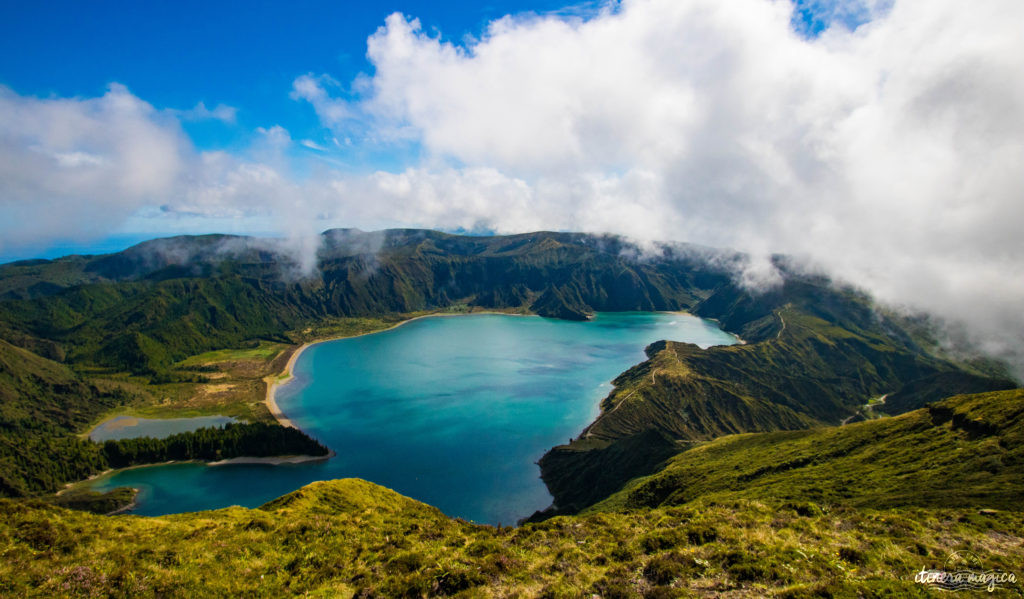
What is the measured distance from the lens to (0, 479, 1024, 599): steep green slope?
16891 millimetres

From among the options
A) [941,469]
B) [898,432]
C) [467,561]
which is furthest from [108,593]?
[898,432]

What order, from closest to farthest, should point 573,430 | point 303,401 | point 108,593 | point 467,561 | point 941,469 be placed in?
1. point 108,593
2. point 467,561
3. point 941,469
4. point 573,430
5. point 303,401

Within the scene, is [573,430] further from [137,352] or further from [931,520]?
[137,352]

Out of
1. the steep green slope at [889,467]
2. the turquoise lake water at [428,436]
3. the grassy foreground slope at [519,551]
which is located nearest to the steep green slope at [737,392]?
the turquoise lake water at [428,436]

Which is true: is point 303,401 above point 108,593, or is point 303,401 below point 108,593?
below

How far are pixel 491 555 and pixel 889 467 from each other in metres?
48.7

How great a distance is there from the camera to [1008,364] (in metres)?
164

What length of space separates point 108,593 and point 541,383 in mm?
145109

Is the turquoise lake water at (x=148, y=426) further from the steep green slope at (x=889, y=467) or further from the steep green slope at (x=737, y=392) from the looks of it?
the steep green slope at (x=889, y=467)

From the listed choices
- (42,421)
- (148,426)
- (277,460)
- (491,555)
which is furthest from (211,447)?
(491,555)

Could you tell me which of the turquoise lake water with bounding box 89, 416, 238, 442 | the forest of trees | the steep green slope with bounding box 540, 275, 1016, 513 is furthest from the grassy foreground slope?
the turquoise lake water with bounding box 89, 416, 238, 442

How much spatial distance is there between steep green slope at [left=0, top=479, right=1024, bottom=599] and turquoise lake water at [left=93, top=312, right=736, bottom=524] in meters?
55.8

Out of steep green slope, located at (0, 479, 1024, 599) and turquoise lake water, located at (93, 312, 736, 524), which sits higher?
steep green slope, located at (0, 479, 1024, 599)

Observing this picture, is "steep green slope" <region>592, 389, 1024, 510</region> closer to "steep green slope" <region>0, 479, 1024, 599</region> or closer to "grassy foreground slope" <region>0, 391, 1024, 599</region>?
"grassy foreground slope" <region>0, 391, 1024, 599</region>
